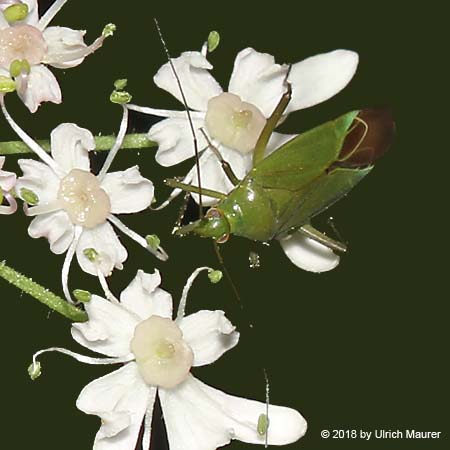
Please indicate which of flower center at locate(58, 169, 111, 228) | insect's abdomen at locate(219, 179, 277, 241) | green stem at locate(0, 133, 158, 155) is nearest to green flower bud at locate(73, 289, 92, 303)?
flower center at locate(58, 169, 111, 228)

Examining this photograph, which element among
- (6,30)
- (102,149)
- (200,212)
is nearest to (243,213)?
(200,212)

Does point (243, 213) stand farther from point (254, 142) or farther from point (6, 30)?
point (6, 30)

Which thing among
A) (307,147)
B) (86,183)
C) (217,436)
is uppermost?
(307,147)

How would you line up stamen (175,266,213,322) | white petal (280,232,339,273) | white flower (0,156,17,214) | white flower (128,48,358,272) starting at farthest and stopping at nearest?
white petal (280,232,339,273), white flower (128,48,358,272), stamen (175,266,213,322), white flower (0,156,17,214)

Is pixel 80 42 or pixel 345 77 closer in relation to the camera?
pixel 80 42

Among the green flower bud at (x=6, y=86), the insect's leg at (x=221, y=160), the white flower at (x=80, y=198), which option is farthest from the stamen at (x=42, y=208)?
the insect's leg at (x=221, y=160)

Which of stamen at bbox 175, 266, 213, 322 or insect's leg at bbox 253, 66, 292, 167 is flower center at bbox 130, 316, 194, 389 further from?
insect's leg at bbox 253, 66, 292, 167
